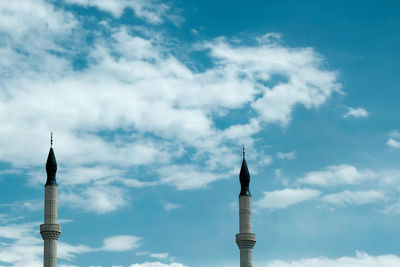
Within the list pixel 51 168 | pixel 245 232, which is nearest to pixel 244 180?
pixel 245 232

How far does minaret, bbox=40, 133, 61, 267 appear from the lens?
4247 inches

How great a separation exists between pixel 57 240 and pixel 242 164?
30.5 metres

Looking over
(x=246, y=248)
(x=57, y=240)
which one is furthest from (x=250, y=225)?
(x=57, y=240)

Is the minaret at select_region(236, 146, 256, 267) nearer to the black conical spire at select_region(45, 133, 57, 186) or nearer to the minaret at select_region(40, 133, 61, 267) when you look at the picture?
the minaret at select_region(40, 133, 61, 267)

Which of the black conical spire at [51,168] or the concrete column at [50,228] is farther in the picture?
the black conical spire at [51,168]

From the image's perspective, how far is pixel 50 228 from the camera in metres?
109

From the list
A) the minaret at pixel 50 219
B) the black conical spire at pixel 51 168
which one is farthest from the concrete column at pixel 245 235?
the black conical spire at pixel 51 168

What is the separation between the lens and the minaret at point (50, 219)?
107875 mm

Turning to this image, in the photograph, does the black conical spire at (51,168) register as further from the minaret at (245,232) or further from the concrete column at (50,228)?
the minaret at (245,232)

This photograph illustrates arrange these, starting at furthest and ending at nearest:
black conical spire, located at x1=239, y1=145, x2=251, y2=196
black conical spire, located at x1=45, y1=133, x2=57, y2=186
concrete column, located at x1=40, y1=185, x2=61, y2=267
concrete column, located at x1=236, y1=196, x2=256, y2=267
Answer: black conical spire, located at x1=239, y1=145, x2=251, y2=196
concrete column, located at x1=236, y1=196, x2=256, y2=267
black conical spire, located at x1=45, y1=133, x2=57, y2=186
concrete column, located at x1=40, y1=185, x2=61, y2=267

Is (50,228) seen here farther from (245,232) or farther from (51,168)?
(245,232)

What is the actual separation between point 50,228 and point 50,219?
1.48 m

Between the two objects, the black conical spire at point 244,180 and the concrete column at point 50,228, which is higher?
the black conical spire at point 244,180

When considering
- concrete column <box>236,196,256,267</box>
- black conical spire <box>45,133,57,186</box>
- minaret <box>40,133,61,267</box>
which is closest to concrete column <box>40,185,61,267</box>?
minaret <box>40,133,61,267</box>
